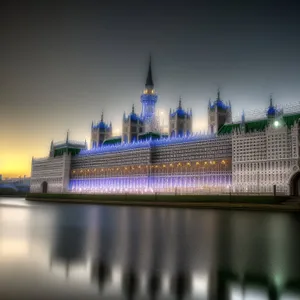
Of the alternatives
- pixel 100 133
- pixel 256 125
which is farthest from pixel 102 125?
pixel 256 125

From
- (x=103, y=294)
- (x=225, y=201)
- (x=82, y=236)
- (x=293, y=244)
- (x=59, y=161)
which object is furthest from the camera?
(x=59, y=161)

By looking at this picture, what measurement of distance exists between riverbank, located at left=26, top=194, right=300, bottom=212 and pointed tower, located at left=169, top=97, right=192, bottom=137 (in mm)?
24147

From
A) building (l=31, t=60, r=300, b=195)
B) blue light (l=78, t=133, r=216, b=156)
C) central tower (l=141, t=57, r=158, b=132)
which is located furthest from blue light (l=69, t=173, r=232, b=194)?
central tower (l=141, t=57, r=158, b=132)

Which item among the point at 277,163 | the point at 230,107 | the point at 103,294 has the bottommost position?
the point at 103,294

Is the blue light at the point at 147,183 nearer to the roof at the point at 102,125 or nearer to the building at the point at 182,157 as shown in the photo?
the building at the point at 182,157

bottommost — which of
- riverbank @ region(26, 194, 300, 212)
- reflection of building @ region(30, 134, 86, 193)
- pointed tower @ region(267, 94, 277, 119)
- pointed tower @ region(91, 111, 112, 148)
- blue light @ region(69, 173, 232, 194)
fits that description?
riverbank @ region(26, 194, 300, 212)

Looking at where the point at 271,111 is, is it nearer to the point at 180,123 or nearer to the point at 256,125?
the point at 256,125

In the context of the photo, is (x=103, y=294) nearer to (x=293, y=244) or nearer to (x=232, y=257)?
(x=232, y=257)

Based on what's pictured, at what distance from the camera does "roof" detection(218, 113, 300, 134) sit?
56.2 metres

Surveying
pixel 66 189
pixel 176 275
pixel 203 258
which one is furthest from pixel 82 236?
pixel 66 189

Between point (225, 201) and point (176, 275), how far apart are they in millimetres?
38286

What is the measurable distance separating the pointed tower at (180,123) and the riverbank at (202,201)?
24147 mm

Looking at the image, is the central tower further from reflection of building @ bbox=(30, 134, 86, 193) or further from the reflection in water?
the reflection in water

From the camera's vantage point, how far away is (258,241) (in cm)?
1555
